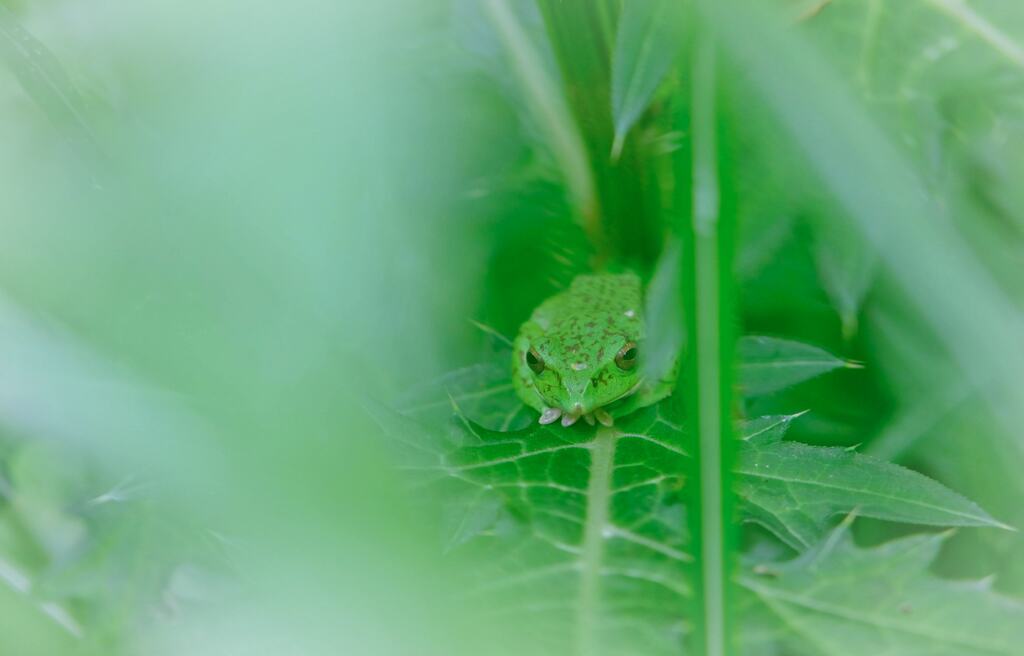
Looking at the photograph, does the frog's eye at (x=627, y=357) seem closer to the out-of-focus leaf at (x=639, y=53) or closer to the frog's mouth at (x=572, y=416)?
the frog's mouth at (x=572, y=416)

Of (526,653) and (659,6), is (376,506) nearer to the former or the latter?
(526,653)

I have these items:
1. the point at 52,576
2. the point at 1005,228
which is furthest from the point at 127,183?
the point at 1005,228

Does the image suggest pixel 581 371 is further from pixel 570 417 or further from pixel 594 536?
pixel 594 536

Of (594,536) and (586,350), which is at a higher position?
(586,350)

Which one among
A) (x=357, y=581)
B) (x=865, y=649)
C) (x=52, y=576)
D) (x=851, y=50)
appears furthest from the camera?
(x=851, y=50)

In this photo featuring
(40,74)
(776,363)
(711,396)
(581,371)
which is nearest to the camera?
(711,396)

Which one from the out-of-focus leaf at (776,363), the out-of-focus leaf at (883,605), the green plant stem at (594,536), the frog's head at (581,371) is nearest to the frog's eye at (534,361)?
the frog's head at (581,371)

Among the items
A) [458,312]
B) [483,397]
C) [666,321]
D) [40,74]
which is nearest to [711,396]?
[666,321]
